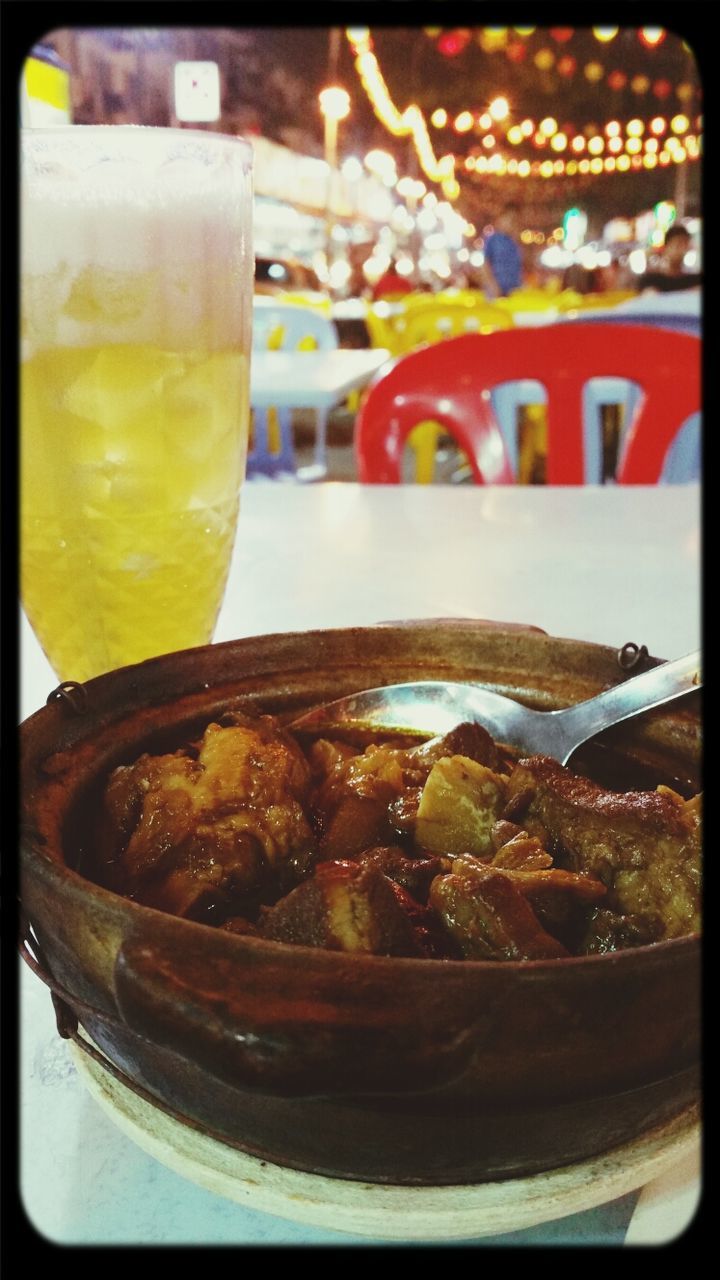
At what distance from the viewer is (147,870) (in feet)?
2.28

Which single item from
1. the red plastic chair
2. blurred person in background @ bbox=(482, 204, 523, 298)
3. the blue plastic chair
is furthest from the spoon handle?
blurred person in background @ bbox=(482, 204, 523, 298)

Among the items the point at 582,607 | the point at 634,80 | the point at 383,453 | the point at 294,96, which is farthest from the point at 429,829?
the point at 634,80

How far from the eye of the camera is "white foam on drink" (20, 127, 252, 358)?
0.90 m

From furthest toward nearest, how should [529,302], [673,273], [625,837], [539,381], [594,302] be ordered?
[673,273], [529,302], [594,302], [539,381], [625,837]

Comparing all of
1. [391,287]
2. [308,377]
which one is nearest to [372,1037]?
[308,377]

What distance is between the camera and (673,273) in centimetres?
1048

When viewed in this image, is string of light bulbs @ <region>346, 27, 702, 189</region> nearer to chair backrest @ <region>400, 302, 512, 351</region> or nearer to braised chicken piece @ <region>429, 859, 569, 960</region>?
chair backrest @ <region>400, 302, 512, 351</region>

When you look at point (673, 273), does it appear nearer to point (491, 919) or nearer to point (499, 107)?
point (491, 919)

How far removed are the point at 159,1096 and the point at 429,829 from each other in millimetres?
278

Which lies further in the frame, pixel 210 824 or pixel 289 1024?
pixel 210 824

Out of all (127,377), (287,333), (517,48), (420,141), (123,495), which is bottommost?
(123,495)

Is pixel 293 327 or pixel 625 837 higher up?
pixel 293 327

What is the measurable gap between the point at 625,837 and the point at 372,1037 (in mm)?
298

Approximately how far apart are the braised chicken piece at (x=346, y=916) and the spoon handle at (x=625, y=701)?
304 mm
